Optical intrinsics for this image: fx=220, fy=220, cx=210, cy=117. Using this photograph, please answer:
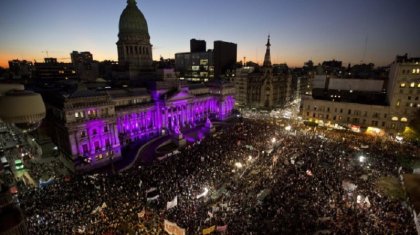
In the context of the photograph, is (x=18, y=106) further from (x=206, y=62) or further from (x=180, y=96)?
(x=206, y=62)

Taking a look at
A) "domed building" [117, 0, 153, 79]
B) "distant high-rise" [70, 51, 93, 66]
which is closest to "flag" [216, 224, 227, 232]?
"domed building" [117, 0, 153, 79]

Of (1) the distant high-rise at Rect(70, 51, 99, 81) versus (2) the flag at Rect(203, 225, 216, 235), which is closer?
(2) the flag at Rect(203, 225, 216, 235)

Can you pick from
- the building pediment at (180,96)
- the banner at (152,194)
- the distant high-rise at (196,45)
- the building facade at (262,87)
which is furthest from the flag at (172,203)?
the distant high-rise at (196,45)

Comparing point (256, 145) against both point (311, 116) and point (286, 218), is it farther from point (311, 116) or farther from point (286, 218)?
point (311, 116)

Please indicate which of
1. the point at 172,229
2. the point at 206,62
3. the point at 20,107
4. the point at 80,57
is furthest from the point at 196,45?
the point at 20,107

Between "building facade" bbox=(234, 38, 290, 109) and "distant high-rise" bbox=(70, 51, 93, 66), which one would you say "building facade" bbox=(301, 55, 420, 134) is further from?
"distant high-rise" bbox=(70, 51, 93, 66)

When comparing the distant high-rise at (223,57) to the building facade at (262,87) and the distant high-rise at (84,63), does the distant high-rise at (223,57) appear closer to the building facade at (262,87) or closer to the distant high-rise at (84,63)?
the building facade at (262,87)
